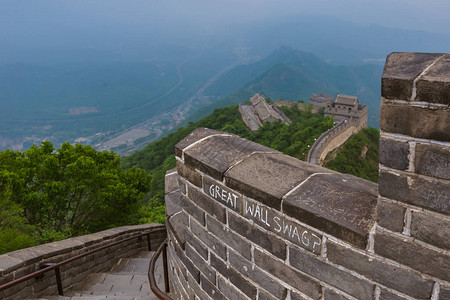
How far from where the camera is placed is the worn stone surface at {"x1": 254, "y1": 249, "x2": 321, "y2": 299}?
2322 millimetres

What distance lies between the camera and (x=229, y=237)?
2.90 meters

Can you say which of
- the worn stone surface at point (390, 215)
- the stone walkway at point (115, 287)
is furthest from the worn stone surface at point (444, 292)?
the stone walkway at point (115, 287)

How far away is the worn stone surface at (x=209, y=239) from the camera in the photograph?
303 centimetres

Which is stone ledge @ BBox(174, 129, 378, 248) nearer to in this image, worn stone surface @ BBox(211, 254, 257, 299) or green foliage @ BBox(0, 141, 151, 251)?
worn stone surface @ BBox(211, 254, 257, 299)

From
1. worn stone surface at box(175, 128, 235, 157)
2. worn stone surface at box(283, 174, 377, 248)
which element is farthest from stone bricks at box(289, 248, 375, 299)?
worn stone surface at box(175, 128, 235, 157)

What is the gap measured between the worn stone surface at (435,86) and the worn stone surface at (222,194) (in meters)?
1.45

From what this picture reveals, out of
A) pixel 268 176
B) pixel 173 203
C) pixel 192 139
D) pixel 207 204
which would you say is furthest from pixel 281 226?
pixel 173 203

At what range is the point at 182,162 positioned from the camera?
335 centimetres

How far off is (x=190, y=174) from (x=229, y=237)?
70 centimetres

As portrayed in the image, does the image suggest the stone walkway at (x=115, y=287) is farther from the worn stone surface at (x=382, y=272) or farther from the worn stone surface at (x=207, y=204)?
the worn stone surface at (x=382, y=272)

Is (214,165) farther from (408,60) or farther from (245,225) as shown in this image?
(408,60)

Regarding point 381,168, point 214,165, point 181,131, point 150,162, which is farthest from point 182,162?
point 181,131

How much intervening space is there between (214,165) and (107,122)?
520ft

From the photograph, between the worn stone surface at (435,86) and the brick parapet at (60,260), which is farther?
the brick parapet at (60,260)
